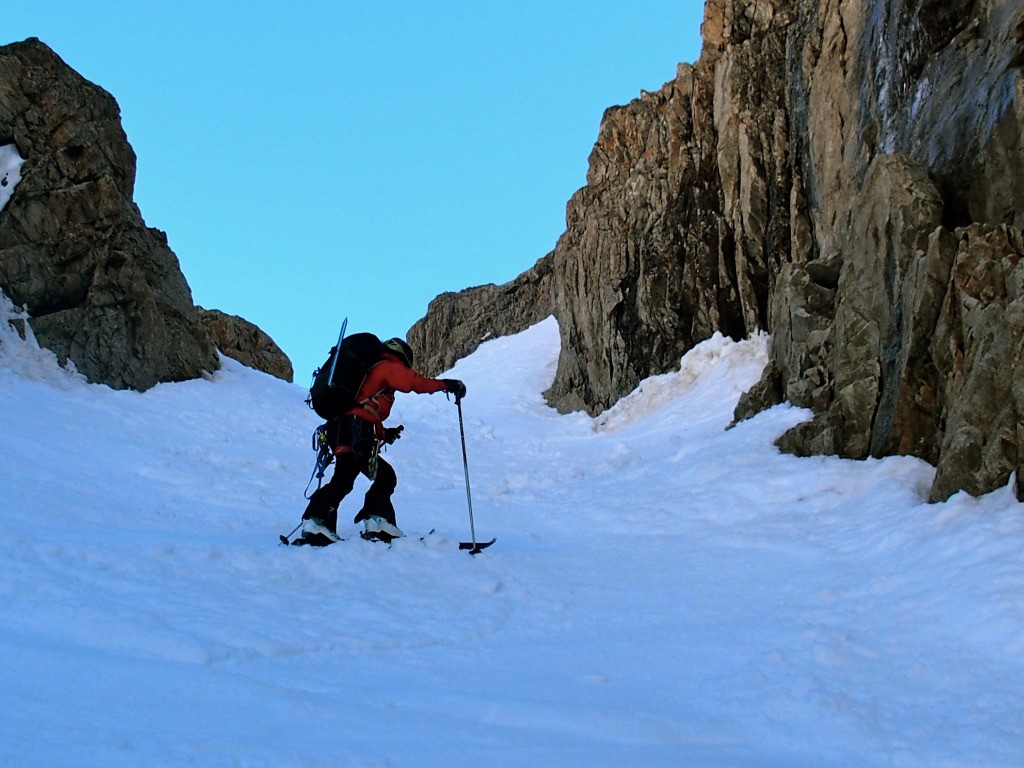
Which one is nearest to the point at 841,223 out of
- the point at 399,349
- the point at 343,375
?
the point at 399,349

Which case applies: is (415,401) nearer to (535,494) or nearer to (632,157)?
(632,157)

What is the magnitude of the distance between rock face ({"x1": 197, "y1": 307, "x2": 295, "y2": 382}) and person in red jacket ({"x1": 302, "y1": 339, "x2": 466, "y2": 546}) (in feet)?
107

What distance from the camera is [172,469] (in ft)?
38.8

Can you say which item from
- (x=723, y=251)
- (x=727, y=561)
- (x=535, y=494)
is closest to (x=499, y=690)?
(x=727, y=561)

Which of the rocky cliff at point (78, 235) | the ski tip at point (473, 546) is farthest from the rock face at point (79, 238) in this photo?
the ski tip at point (473, 546)

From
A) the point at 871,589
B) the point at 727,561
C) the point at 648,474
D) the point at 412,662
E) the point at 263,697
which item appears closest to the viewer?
the point at 263,697

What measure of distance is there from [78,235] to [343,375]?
16783 millimetres

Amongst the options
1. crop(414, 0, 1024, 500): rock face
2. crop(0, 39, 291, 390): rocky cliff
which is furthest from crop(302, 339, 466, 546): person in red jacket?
crop(0, 39, 291, 390): rocky cliff

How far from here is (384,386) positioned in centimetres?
768

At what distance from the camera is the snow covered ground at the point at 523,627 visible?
2977 millimetres

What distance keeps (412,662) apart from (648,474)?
9.91 meters

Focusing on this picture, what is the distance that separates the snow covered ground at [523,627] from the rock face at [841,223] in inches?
44.1

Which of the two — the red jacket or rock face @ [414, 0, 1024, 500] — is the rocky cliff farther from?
rock face @ [414, 0, 1024, 500]

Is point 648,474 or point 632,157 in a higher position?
point 632,157
